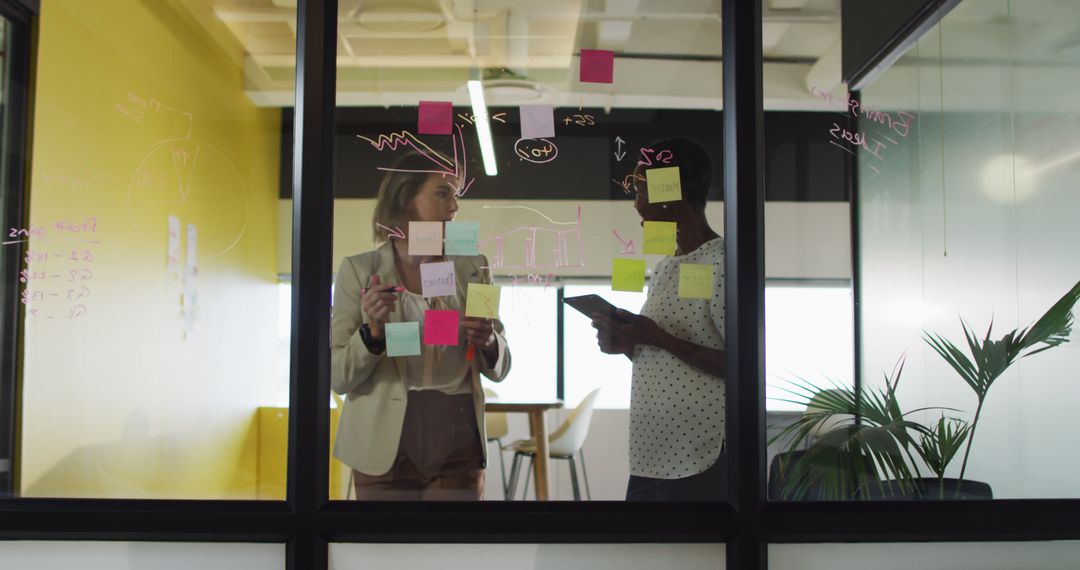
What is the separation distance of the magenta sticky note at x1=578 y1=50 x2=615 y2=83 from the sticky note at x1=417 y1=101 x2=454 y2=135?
1.14 feet

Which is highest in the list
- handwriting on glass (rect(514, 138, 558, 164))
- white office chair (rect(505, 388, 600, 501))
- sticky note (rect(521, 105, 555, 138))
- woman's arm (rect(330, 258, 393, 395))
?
sticky note (rect(521, 105, 555, 138))

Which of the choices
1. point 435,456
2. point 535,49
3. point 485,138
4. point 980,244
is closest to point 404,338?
point 435,456

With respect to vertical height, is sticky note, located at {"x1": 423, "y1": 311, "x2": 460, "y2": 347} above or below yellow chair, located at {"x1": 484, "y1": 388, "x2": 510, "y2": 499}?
above

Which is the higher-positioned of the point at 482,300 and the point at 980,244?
the point at 980,244

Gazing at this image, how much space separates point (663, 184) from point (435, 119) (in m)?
0.59

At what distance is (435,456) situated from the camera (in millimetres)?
1909

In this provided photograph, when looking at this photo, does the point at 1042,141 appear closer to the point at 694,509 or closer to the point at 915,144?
the point at 915,144

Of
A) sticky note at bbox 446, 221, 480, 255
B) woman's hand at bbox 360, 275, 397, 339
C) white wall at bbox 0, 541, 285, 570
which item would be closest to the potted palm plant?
sticky note at bbox 446, 221, 480, 255

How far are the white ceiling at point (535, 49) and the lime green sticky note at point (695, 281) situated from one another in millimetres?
402

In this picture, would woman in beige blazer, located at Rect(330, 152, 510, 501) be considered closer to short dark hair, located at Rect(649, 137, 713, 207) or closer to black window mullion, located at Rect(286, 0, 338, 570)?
black window mullion, located at Rect(286, 0, 338, 570)

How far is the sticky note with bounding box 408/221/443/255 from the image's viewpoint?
1919 mm

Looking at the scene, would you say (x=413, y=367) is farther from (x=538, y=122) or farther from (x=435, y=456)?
(x=538, y=122)

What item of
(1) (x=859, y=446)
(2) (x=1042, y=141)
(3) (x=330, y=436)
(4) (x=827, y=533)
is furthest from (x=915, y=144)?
(3) (x=330, y=436)

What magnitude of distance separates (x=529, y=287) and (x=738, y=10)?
2.70ft
